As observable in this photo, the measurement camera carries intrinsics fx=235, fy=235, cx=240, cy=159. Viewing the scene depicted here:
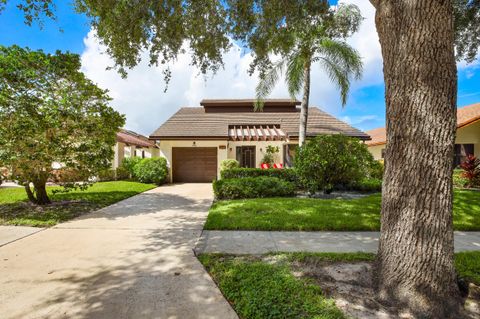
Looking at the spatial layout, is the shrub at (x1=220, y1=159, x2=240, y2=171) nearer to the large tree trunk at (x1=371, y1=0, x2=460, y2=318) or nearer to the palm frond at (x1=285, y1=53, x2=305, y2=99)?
the palm frond at (x1=285, y1=53, x2=305, y2=99)

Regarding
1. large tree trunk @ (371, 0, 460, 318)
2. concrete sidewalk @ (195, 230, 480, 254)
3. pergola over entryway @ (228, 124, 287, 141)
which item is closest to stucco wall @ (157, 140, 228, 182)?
pergola over entryway @ (228, 124, 287, 141)

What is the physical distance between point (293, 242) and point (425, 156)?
136 inches

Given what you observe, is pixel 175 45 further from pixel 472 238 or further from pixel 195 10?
pixel 472 238

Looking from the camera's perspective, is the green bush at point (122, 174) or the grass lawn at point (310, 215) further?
the green bush at point (122, 174)

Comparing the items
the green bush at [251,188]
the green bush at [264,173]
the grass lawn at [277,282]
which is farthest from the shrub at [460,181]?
the grass lawn at [277,282]

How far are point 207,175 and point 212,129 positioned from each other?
12.7 ft

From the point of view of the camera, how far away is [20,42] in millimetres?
7840

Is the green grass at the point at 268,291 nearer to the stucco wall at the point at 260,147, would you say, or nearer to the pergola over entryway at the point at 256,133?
the pergola over entryway at the point at 256,133

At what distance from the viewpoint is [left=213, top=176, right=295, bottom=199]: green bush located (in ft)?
36.3

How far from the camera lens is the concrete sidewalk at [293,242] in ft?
16.9

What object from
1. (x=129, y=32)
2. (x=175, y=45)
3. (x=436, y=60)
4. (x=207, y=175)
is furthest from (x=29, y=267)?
(x=207, y=175)

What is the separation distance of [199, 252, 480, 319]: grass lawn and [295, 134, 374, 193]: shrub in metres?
6.11

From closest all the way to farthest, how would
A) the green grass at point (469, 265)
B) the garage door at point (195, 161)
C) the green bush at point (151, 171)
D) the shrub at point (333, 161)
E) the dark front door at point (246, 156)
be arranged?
the green grass at point (469, 265), the shrub at point (333, 161), the green bush at point (151, 171), the garage door at point (195, 161), the dark front door at point (246, 156)

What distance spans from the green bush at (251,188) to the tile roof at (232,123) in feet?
24.9
